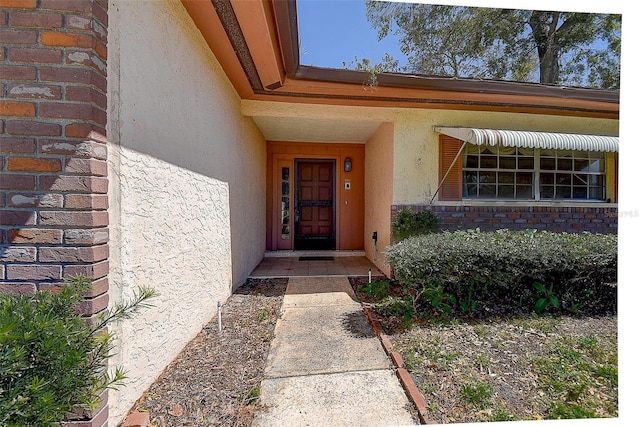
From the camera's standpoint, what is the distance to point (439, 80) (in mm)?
4805

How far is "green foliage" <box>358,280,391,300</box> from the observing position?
4.92 metres

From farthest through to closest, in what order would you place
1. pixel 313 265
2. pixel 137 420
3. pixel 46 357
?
pixel 313 265 → pixel 137 420 → pixel 46 357

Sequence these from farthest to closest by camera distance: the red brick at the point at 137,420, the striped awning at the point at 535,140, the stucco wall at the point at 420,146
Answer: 1. the stucco wall at the point at 420,146
2. the striped awning at the point at 535,140
3. the red brick at the point at 137,420

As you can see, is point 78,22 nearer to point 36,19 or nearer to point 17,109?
point 36,19

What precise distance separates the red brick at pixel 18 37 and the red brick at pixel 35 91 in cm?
29

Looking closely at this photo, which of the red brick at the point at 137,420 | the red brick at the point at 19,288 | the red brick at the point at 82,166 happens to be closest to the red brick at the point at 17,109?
the red brick at the point at 82,166

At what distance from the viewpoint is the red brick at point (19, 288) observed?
1.76m

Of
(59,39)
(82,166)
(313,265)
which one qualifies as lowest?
(313,265)

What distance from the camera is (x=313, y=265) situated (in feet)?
23.4

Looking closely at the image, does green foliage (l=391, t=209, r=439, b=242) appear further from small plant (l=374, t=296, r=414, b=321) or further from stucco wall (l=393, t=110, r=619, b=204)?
small plant (l=374, t=296, r=414, b=321)

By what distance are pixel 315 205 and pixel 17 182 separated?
7.16 meters

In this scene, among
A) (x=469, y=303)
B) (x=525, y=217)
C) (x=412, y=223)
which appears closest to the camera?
(x=469, y=303)

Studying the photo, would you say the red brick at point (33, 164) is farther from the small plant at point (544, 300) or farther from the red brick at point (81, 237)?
the small plant at point (544, 300)

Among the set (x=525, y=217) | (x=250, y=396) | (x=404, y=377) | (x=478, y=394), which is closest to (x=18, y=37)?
(x=250, y=396)
